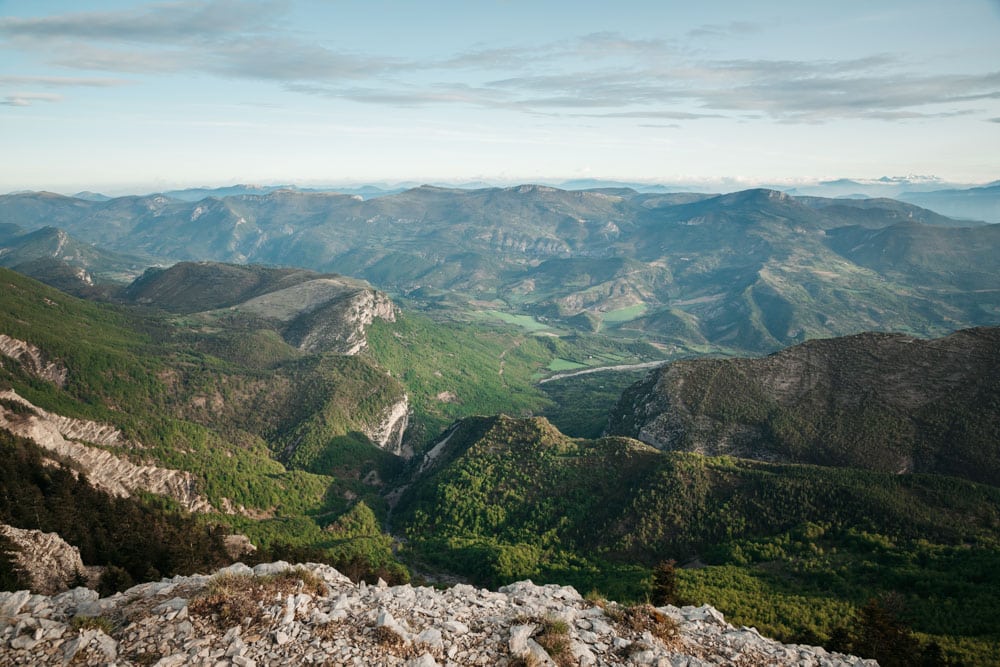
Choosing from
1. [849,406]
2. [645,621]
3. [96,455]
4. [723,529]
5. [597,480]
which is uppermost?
[645,621]

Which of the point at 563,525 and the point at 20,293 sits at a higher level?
the point at 20,293

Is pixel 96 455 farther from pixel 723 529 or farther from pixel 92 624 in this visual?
pixel 723 529

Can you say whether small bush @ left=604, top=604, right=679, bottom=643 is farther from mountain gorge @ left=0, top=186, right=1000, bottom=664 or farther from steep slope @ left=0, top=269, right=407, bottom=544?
steep slope @ left=0, top=269, right=407, bottom=544

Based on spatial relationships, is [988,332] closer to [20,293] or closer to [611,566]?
[611,566]

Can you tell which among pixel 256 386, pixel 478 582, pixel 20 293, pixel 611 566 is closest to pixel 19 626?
pixel 478 582

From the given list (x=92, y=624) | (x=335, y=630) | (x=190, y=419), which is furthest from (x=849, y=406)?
(x=190, y=419)

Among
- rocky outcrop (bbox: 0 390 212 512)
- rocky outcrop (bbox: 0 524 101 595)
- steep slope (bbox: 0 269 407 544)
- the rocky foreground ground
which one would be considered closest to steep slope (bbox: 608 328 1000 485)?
steep slope (bbox: 0 269 407 544)
